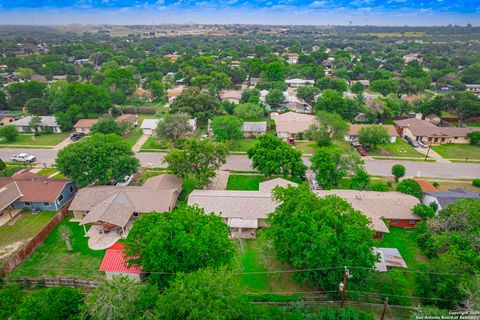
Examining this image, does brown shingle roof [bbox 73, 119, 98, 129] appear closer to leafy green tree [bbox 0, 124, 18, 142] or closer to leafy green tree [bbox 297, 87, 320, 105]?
leafy green tree [bbox 0, 124, 18, 142]

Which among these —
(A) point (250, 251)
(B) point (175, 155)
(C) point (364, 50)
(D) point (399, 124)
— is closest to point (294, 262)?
(A) point (250, 251)

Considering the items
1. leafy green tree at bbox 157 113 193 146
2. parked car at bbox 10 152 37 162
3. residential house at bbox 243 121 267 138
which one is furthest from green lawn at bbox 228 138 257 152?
parked car at bbox 10 152 37 162

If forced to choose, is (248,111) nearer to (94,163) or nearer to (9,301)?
(94,163)

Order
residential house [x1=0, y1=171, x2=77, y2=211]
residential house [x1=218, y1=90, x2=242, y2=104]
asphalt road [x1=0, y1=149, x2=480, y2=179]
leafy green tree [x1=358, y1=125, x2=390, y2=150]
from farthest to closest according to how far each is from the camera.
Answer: residential house [x1=218, y1=90, x2=242, y2=104], leafy green tree [x1=358, y1=125, x2=390, y2=150], asphalt road [x1=0, y1=149, x2=480, y2=179], residential house [x1=0, y1=171, x2=77, y2=211]

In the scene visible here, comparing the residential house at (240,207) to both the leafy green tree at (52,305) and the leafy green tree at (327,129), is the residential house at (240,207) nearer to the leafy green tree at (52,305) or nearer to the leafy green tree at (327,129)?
the leafy green tree at (52,305)

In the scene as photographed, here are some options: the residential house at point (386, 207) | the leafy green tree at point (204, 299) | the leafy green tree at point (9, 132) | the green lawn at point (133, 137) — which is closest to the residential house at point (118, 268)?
the leafy green tree at point (204, 299)

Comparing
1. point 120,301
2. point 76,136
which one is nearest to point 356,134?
point 120,301
